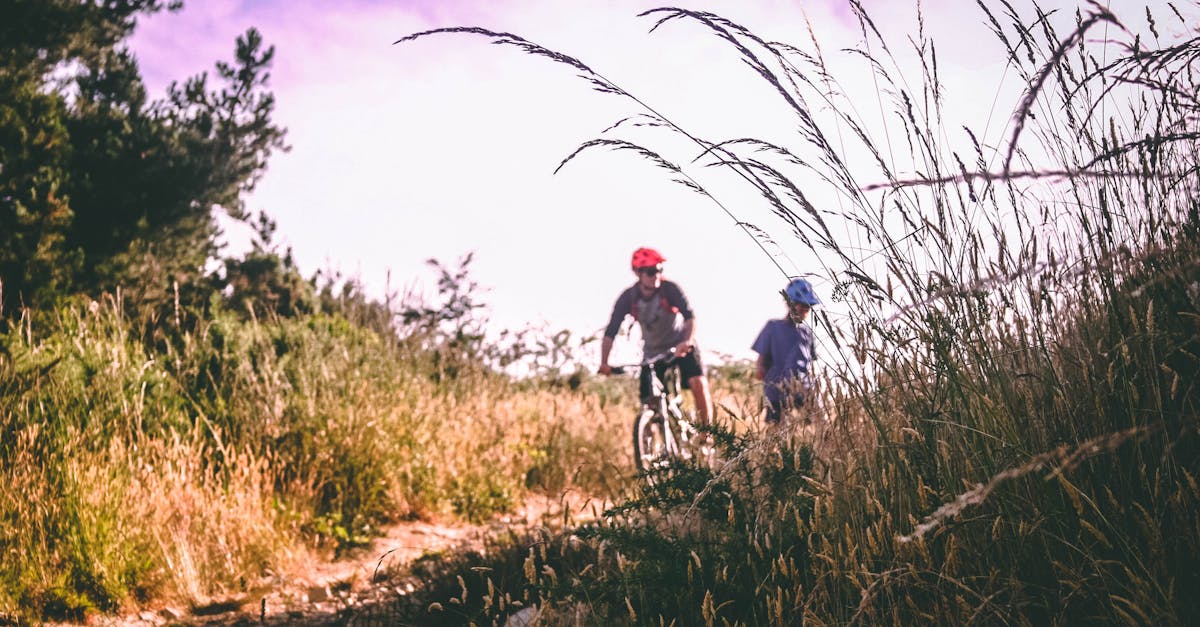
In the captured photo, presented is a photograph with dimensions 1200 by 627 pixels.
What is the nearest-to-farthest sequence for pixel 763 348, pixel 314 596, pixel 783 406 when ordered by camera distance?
pixel 783 406, pixel 314 596, pixel 763 348

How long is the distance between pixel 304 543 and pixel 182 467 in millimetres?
908

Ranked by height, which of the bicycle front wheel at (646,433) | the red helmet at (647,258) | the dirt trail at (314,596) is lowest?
the dirt trail at (314,596)

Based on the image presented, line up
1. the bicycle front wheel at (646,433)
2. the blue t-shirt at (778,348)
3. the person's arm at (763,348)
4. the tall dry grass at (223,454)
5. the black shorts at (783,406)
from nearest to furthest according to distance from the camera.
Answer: the black shorts at (783,406) → the tall dry grass at (223,454) → the blue t-shirt at (778,348) → the person's arm at (763,348) → the bicycle front wheel at (646,433)

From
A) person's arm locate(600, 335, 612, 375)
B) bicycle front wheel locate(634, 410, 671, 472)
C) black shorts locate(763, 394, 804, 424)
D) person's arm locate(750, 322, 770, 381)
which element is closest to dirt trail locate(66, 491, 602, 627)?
black shorts locate(763, 394, 804, 424)

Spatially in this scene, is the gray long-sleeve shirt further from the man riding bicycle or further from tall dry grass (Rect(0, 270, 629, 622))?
Result: tall dry grass (Rect(0, 270, 629, 622))

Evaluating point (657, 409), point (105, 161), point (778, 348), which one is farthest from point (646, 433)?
point (105, 161)

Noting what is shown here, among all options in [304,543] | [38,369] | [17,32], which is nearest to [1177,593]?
[304,543]

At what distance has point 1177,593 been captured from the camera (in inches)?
52.4

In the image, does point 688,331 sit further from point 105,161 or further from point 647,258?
point 105,161

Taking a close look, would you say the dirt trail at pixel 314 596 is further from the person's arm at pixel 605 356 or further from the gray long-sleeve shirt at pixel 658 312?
the gray long-sleeve shirt at pixel 658 312

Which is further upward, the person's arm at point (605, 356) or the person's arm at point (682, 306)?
the person's arm at point (682, 306)

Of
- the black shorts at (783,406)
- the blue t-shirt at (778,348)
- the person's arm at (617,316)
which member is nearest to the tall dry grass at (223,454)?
the black shorts at (783,406)

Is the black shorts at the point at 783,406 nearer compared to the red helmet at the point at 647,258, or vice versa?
the black shorts at the point at 783,406

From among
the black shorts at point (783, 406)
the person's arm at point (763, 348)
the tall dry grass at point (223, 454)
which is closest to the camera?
the black shorts at point (783, 406)
